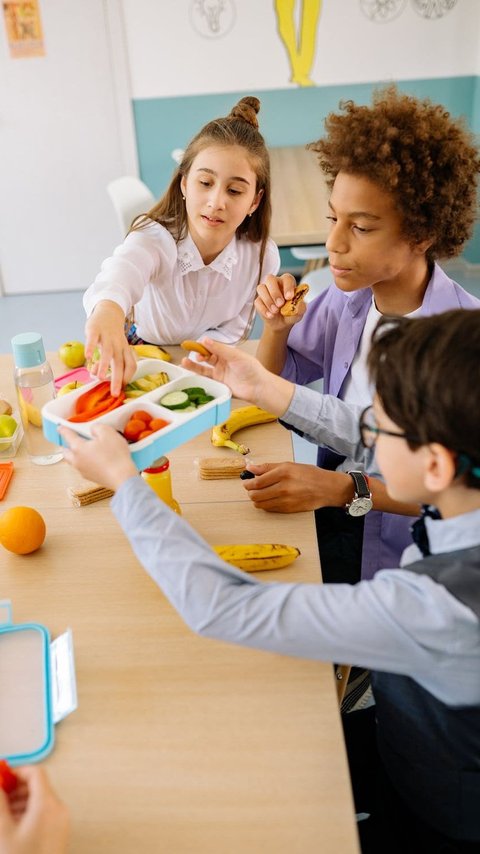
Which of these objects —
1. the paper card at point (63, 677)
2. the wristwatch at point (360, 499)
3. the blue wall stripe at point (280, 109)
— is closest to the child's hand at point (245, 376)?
the wristwatch at point (360, 499)

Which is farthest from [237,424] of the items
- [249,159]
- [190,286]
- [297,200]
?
[297,200]

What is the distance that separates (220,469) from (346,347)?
0.48m

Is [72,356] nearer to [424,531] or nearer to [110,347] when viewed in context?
[110,347]

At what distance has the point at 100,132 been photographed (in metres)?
4.16

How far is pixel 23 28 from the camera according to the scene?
12.7 ft

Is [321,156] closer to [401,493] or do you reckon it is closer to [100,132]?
[401,493]

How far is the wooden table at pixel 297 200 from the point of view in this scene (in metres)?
2.87

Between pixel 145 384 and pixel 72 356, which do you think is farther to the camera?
pixel 72 356

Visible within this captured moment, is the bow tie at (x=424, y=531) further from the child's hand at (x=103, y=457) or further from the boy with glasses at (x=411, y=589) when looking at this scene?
the child's hand at (x=103, y=457)

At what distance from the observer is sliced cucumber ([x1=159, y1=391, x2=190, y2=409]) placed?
1120 mm

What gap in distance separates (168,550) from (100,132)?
3.91 metres

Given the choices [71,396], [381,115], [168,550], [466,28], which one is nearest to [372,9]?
[466,28]

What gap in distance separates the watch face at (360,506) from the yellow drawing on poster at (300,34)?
3.51m

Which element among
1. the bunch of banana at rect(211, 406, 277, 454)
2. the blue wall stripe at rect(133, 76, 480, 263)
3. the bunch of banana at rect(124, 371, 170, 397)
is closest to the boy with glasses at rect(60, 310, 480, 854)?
the bunch of banana at rect(124, 371, 170, 397)
